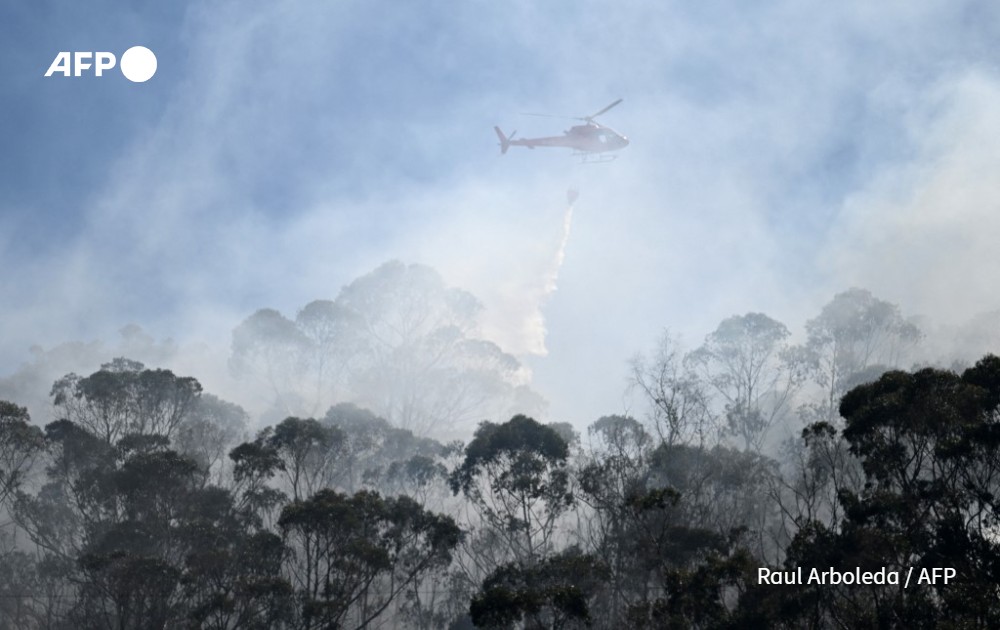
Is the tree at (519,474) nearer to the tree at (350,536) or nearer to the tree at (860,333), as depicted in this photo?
the tree at (350,536)

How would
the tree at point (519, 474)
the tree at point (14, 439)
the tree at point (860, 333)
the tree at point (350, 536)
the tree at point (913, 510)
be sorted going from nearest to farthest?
1. the tree at point (913, 510)
2. the tree at point (350, 536)
3. the tree at point (519, 474)
4. the tree at point (14, 439)
5. the tree at point (860, 333)

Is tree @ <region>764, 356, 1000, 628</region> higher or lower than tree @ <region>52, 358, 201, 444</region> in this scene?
lower

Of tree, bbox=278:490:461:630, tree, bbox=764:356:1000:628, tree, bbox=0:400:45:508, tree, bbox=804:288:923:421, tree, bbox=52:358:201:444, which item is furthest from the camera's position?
tree, bbox=804:288:923:421

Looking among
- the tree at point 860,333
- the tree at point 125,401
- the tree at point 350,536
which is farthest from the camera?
the tree at point 860,333

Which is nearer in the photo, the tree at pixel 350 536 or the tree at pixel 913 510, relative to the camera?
the tree at pixel 913 510

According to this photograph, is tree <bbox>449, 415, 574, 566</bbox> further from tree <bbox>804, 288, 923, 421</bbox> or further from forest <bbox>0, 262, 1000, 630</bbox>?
tree <bbox>804, 288, 923, 421</bbox>

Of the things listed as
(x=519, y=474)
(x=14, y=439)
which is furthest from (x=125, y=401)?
(x=519, y=474)

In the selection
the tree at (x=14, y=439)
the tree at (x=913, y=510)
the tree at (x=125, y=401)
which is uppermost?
the tree at (x=125, y=401)

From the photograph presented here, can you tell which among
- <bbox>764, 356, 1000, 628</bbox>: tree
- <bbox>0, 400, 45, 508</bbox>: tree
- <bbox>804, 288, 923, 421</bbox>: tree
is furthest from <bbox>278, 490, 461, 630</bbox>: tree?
<bbox>804, 288, 923, 421</bbox>: tree

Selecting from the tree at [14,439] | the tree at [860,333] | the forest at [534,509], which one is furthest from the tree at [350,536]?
the tree at [860,333]

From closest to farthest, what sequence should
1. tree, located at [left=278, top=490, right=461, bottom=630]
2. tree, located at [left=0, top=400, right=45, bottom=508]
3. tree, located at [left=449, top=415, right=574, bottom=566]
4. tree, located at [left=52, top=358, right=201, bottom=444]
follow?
1. tree, located at [left=278, top=490, right=461, bottom=630]
2. tree, located at [left=449, top=415, right=574, bottom=566]
3. tree, located at [left=0, top=400, right=45, bottom=508]
4. tree, located at [left=52, top=358, right=201, bottom=444]

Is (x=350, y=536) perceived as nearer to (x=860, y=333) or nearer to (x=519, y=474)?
(x=519, y=474)

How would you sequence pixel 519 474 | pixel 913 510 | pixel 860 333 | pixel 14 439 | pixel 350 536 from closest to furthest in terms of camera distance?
pixel 913 510 < pixel 350 536 < pixel 519 474 < pixel 14 439 < pixel 860 333

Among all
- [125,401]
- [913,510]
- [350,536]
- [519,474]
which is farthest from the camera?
[125,401]
